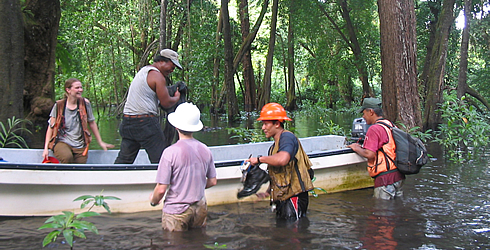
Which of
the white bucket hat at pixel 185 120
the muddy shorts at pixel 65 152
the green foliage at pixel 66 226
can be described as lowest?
the green foliage at pixel 66 226

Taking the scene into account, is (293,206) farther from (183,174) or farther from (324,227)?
(183,174)

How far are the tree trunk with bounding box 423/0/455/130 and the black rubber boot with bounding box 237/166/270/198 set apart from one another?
1007 cm

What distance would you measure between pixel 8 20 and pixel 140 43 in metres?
16.7

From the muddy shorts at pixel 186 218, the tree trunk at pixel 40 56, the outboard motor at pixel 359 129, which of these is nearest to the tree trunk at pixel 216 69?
the tree trunk at pixel 40 56

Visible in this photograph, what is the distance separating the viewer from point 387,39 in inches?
346

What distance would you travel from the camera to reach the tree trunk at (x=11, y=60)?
838 cm

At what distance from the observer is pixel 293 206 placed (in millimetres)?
4914

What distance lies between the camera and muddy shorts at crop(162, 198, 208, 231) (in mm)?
3962

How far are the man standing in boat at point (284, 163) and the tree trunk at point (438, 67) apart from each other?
32.8ft

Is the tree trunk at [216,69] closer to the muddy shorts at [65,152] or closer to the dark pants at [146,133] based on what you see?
the muddy shorts at [65,152]

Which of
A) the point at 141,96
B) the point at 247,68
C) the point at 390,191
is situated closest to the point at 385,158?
the point at 390,191

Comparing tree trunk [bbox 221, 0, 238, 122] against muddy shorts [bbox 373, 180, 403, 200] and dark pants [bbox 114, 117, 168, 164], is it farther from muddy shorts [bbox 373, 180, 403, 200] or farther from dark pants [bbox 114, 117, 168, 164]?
dark pants [bbox 114, 117, 168, 164]

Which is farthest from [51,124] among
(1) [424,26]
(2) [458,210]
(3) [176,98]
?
(1) [424,26]

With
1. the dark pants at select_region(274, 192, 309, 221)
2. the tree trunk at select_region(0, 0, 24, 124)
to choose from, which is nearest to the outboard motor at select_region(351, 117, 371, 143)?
the dark pants at select_region(274, 192, 309, 221)
